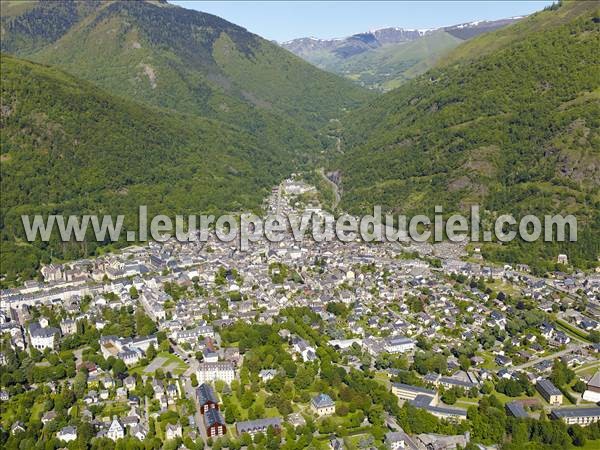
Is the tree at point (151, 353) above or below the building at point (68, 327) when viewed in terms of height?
below

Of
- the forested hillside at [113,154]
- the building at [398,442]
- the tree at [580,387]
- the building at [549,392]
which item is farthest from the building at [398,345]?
the forested hillside at [113,154]

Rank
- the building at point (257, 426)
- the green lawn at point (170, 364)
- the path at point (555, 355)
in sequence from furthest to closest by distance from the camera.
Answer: the path at point (555, 355) < the green lawn at point (170, 364) < the building at point (257, 426)

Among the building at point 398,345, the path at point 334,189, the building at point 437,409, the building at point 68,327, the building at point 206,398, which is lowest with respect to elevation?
the building at point 437,409

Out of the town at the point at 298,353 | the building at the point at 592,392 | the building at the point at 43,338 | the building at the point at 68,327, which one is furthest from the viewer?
the building at the point at 68,327

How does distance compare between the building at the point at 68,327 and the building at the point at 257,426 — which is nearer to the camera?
the building at the point at 257,426

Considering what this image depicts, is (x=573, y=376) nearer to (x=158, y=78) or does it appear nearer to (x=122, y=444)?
(x=122, y=444)

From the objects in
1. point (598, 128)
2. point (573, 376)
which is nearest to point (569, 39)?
point (598, 128)

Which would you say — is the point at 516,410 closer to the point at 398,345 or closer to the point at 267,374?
the point at 398,345

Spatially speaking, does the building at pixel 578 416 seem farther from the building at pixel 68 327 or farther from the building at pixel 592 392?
the building at pixel 68 327
